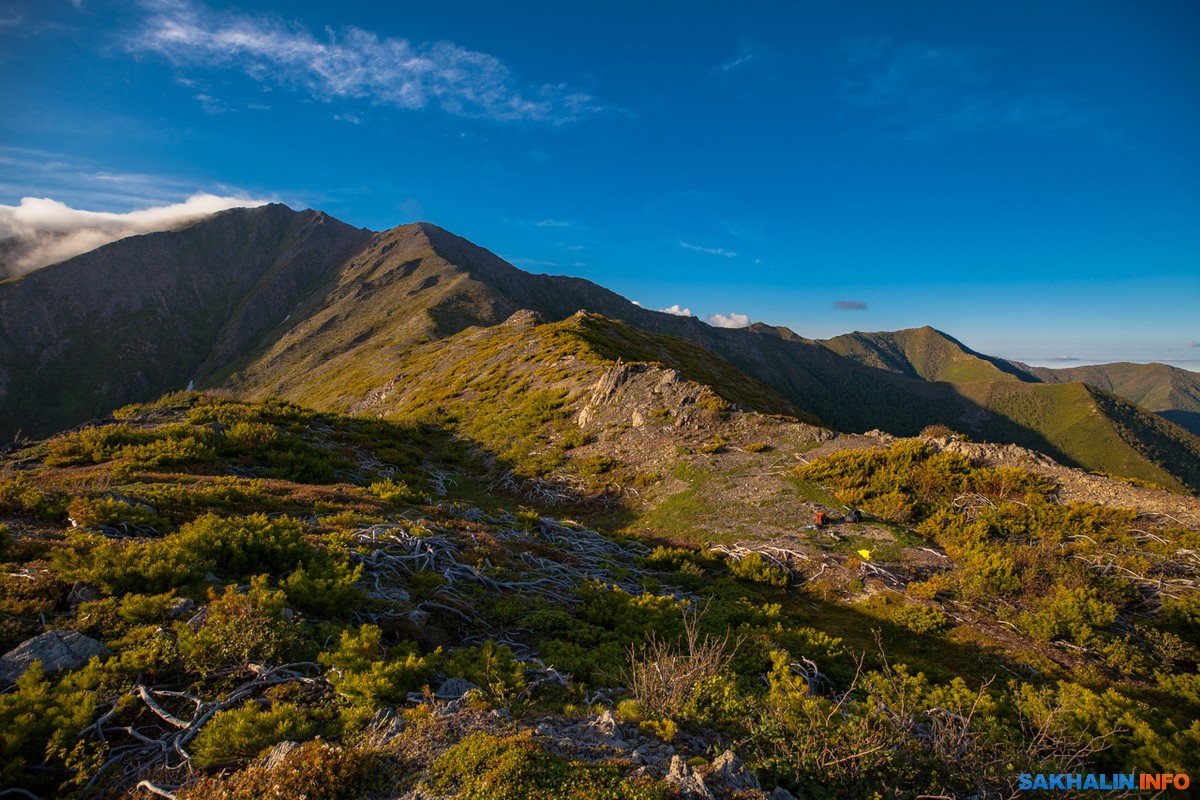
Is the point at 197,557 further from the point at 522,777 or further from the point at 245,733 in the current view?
the point at 522,777

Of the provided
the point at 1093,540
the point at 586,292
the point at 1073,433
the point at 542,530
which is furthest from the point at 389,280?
the point at 1073,433

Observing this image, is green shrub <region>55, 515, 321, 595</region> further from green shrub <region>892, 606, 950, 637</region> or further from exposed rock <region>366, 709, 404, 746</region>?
green shrub <region>892, 606, 950, 637</region>

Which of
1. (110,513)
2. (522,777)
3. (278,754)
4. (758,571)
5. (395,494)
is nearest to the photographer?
(522,777)

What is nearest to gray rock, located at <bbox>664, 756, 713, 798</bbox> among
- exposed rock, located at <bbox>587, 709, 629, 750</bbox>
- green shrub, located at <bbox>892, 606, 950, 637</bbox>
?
exposed rock, located at <bbox>587, 709, 629, 750</bbox>

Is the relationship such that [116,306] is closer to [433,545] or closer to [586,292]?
[586,292]

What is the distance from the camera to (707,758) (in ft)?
14.4

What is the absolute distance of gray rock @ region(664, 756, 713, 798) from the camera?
361 cm

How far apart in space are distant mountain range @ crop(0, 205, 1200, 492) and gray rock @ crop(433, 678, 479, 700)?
31629mm

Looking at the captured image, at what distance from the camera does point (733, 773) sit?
3932mm

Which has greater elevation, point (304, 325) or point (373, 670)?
point (304, 325)

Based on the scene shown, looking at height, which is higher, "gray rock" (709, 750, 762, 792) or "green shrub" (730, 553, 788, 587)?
"gray rock" (709, 750, 762, 792)

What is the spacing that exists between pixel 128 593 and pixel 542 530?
356 inches

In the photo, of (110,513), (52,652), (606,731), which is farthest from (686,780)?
(110,513)

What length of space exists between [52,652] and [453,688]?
386cm
